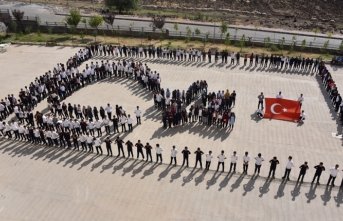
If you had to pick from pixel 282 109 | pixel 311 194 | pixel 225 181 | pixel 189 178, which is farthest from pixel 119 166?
pixel 282 109

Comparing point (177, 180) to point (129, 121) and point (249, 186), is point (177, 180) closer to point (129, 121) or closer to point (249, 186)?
point (249, 186)

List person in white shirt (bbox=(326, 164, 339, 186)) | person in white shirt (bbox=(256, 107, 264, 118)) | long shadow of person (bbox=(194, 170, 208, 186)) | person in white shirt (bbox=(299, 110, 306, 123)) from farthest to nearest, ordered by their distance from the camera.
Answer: person in white shirt (bbox=(256, 107, 264, 118)) < person in white shirt (bbox=(299, 110, 306, 123)) < long shadow of person (bbox=(194, 170, 208, 186)) < person in white shirt (bbox=(326, 164, 339, 186))

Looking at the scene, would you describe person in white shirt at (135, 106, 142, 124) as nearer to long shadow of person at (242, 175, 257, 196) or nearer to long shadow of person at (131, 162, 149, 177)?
long shadow of person at (131, 162, 149, 177)

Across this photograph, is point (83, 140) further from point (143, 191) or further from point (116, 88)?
point (116, 88)

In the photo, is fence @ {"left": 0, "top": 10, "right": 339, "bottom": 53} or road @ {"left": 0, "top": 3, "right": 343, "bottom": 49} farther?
road @ {"left": 0, "top": 3, "right": 343, "bottom": 49}

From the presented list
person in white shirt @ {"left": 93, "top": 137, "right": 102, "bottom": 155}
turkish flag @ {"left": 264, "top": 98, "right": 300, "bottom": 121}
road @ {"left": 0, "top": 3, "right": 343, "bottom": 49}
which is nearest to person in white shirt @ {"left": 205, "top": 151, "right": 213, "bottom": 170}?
person in white shirt @ {"left": 93, "top": 137, "right": 102, "bottom": 155}

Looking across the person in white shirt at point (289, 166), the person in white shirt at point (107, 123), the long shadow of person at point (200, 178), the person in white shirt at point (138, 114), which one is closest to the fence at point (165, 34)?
the person in white shirt at point (138, 114)
